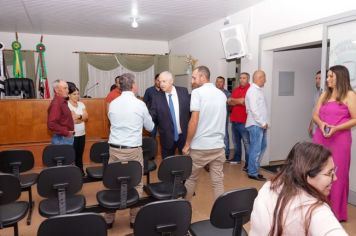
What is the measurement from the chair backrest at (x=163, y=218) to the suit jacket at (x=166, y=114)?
5.27 ft

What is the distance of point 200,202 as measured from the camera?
11.8ft

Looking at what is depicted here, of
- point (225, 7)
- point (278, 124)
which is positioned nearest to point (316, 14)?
point (225, 7)

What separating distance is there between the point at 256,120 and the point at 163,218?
2.93 metres

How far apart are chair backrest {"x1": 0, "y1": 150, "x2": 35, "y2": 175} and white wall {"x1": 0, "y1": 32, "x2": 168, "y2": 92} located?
5.29 m

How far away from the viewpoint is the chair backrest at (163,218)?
1602mm

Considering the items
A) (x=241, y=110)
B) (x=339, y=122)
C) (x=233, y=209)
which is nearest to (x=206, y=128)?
(x=233, y=209)

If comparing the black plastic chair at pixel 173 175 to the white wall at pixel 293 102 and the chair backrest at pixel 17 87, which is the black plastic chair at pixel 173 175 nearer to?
the white wall at pixel 293 102

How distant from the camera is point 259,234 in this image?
121 centimetres

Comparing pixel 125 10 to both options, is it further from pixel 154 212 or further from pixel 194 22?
pixel 154 212

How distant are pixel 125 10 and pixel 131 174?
3.80 metres

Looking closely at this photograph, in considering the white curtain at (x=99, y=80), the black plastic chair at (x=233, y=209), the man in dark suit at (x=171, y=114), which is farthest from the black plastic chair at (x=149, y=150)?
the white curtain at (x=99, y=80)

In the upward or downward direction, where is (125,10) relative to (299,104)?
upward

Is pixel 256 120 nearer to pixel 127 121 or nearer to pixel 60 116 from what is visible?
pixel 127 121

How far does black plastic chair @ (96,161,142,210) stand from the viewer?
2506mm
